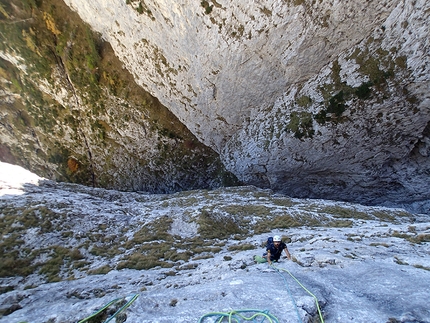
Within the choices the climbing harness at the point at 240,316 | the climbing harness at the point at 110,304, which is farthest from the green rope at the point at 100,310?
the climbing harness at the point at 240,316

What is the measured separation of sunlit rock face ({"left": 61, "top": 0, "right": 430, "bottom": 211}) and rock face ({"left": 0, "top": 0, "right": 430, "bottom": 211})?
0.10 metres

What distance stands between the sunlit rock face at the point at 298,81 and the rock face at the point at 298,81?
10 cm

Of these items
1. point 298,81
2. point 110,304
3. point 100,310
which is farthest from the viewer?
point 298,81

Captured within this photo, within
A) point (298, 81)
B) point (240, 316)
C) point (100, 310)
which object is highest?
point (298, 81)

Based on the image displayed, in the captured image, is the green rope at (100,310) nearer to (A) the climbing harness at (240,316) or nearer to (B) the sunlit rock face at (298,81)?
(A) the climbing harness at (240,316)

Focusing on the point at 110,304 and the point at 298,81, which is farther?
the point at 298,81

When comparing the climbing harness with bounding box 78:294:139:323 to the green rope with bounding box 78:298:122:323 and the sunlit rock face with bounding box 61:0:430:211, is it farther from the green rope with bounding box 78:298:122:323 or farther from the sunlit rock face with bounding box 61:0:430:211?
the sunlit rock face with bounding box 61:0:430:211

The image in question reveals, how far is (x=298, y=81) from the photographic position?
2659 cm

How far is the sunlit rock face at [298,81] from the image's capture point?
67.8 feet

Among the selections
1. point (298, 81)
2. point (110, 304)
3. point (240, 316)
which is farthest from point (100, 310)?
point (298, 81)

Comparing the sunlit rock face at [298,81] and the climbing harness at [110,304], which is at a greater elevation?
the sunlit rock face at [298,81]

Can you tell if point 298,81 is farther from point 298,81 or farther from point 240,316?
point 240,316

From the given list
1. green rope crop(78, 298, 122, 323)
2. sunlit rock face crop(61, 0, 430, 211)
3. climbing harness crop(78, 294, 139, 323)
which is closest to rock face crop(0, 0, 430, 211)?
sunlit rock face crop(61, 0, 430, 211)

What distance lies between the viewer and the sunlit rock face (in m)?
20.7
